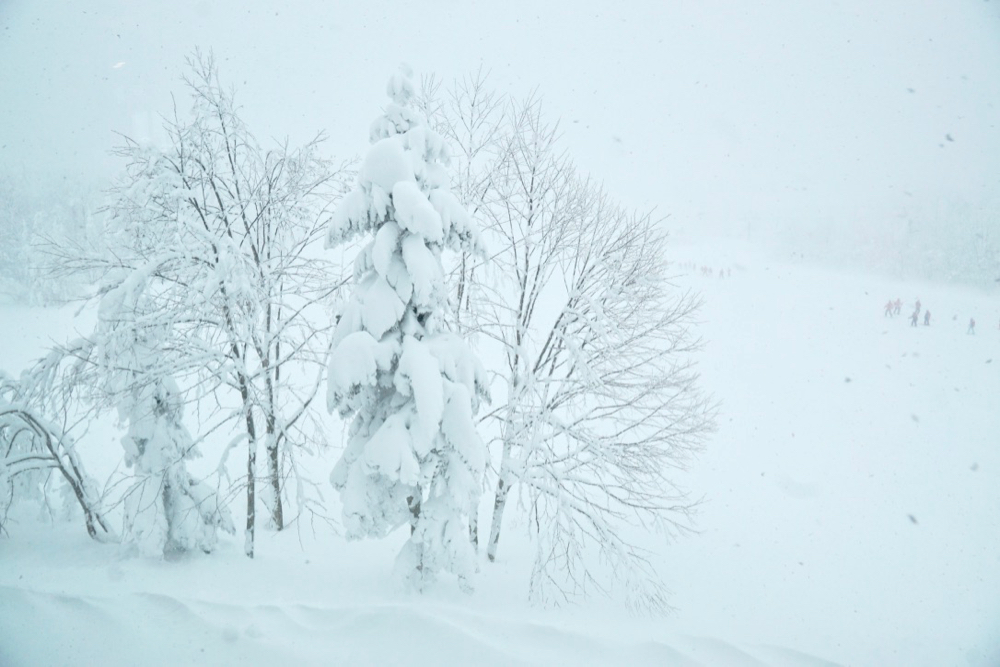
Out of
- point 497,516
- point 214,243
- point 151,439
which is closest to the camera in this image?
point 214,243

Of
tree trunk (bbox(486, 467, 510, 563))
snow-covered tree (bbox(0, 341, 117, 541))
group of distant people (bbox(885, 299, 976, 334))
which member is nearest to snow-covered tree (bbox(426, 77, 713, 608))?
tree trunk (bbox(486, 467, 510, 563))

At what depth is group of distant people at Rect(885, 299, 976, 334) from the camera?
2603 centimetres

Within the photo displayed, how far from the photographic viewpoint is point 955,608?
10.0 m

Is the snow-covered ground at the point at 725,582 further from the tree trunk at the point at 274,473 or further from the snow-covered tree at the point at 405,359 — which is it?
the snow-covered tree at the point at 405,359

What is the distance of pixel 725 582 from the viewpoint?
10047mm

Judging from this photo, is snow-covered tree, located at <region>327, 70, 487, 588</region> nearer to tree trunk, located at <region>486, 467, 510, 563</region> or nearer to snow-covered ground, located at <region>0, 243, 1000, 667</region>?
snow-covered ground, located at <region>0, 243, 1000, 667</region>

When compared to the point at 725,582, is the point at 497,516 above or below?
above

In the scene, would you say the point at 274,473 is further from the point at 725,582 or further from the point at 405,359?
the point at 725,582

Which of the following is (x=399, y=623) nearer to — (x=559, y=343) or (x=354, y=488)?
(x=354, y=488)

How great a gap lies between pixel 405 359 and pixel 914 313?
35.6 m

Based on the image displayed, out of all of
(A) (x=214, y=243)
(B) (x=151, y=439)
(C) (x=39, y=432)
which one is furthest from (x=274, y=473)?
(A) (x=214, y=243)

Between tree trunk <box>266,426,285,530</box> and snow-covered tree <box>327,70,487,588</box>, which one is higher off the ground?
snow-covered tree <box>327,70,487,588</box>

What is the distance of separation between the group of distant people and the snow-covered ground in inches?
194

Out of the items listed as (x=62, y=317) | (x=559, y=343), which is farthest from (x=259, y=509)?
(x=62, y=317)
